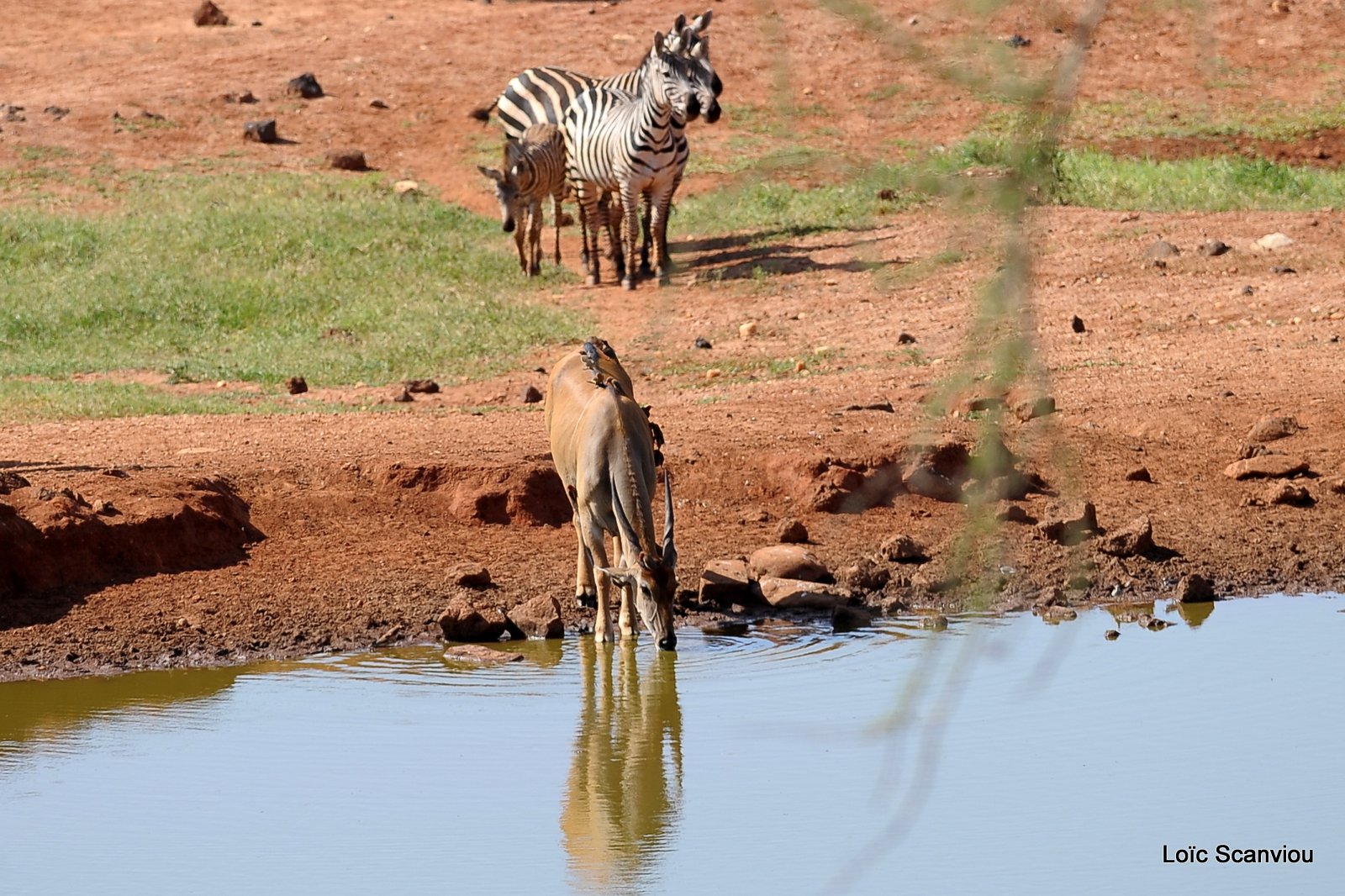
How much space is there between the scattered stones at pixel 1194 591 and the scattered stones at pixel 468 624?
351 centimetres

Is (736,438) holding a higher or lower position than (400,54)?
lower

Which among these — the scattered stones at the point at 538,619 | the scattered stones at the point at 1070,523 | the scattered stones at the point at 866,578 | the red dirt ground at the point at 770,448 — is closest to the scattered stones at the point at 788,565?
the scattered stones at the point at 866,578

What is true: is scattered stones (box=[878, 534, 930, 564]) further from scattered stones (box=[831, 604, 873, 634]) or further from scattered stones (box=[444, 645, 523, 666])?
scattered stones (box=[444, 645, 523, 666])

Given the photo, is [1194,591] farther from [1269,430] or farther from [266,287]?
[266,287]

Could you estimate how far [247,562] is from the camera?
33.5ft

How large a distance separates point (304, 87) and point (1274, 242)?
1411 cm

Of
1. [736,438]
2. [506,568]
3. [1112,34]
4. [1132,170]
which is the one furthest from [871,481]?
[1112,34]

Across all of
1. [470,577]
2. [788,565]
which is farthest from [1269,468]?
[470,577]

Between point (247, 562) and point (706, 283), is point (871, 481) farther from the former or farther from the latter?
point (706, 283)

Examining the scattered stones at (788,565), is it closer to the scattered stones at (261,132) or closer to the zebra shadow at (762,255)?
the zebra shadow at (762,255)

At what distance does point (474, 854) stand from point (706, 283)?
1247 cm

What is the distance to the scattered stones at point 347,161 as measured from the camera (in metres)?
23.5

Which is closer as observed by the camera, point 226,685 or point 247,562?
point 226,685

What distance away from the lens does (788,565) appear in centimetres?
1006
